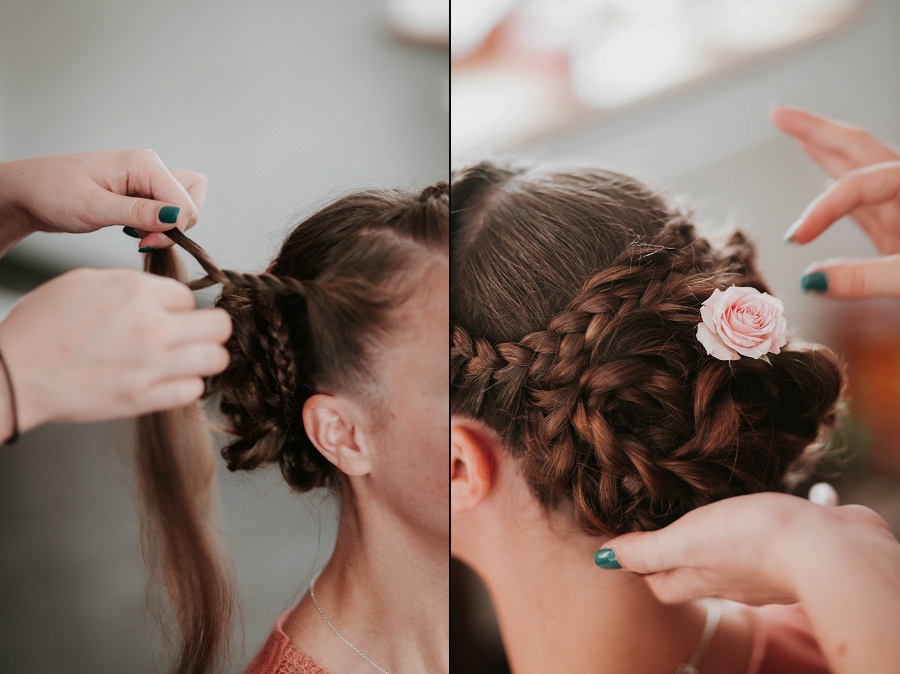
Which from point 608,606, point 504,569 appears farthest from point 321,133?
point 608,606

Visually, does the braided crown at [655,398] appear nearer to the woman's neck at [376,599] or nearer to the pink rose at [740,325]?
the pink rose at [740,325]

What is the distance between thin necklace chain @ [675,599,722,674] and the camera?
3.37 ft

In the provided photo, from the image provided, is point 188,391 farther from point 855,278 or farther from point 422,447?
point 855,278

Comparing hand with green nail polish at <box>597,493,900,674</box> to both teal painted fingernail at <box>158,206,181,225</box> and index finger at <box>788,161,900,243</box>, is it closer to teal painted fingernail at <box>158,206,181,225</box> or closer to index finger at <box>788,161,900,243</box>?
index finger at <box>788,161,900,243</box>

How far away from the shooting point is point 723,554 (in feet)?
3.30

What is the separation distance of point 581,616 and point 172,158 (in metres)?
0.93

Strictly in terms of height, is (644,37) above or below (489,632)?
above

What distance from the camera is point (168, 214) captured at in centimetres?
101

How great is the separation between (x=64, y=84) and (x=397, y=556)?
0.87 metres

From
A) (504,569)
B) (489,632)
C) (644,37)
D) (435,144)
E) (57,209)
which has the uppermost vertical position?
(644,37)

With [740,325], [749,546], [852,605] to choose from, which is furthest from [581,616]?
[740,325]

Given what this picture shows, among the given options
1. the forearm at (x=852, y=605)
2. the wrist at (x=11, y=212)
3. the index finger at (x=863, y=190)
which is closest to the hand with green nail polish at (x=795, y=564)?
the forearm at (x=852, y=605)

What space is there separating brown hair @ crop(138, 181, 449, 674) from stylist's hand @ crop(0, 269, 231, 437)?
0.04m

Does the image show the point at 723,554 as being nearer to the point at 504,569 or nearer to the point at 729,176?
the point at 504,569
